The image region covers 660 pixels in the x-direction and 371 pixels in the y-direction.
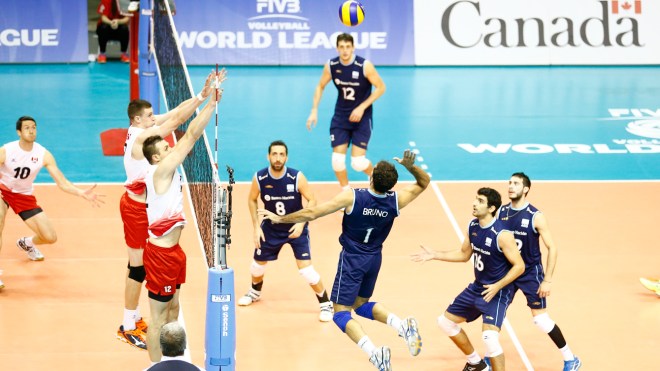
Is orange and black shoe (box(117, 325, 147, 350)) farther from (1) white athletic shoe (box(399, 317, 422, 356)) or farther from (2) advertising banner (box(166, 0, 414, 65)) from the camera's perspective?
(2) advertising banner (box(166, 0, 414, 65))

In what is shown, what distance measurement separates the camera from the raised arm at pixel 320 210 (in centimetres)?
1016

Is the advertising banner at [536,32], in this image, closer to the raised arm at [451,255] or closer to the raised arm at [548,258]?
the raised arm at [548,258]

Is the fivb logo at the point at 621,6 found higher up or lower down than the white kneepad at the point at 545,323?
higher up

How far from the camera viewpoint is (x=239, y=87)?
79.3 feet

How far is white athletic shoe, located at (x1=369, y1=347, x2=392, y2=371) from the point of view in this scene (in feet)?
32.7

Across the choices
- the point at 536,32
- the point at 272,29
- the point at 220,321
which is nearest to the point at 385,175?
the point at 220,321

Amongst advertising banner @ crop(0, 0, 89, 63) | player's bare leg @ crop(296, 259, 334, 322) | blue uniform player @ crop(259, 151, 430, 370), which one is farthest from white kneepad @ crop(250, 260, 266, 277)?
advertising banner @ crop(0, 0, 89, 63)

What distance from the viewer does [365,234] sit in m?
10.5

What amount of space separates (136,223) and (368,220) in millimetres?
2560

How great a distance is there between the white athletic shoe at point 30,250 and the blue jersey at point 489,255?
6.36 meters

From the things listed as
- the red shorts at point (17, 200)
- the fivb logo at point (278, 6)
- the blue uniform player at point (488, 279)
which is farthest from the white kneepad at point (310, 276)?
the fivb logo at point (278, 6)

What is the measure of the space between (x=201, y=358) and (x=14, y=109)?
12385 millimetres

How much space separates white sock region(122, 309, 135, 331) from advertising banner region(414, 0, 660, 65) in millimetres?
16445

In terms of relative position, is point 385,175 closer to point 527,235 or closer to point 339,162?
point 527,235
